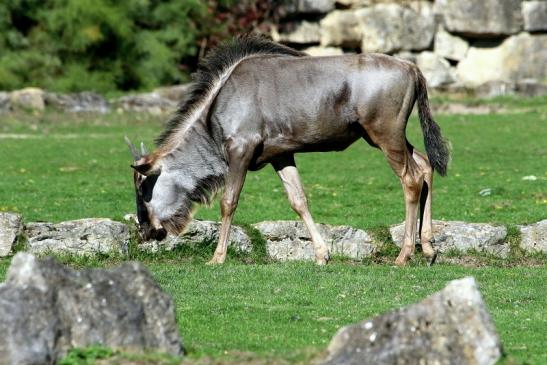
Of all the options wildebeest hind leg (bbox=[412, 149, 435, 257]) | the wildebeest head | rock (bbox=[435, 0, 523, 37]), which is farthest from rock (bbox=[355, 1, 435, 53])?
the wildebeest head

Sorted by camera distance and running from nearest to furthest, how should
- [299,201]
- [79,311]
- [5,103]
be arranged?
[79,311]
[299,201]
[5,103]

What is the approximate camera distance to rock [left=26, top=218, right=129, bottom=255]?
15.2 m

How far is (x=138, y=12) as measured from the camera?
45.8 m

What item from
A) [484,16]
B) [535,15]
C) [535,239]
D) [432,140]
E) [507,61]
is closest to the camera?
[432,140]

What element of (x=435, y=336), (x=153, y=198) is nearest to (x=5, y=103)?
(x=153, y=198)

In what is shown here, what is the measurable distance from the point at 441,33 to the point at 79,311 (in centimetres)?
4130

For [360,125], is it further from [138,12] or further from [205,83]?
→ [138,12]

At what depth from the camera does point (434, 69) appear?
48344 millimetres

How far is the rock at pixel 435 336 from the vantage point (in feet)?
27.0

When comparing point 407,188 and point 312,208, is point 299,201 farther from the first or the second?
point 312,208

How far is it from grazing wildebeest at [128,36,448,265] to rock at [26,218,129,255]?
0.36 metres

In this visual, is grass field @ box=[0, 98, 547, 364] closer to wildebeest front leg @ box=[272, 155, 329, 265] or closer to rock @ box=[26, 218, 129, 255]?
rock @ box=[26, 218, 129, 255]

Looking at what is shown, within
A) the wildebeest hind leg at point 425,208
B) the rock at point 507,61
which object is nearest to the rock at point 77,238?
the wildebeest hind leg at point 425,208

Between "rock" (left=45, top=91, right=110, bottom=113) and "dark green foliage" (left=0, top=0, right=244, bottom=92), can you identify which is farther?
"dark green foliage" (left=0, top=0, right=244, bottom=92)
